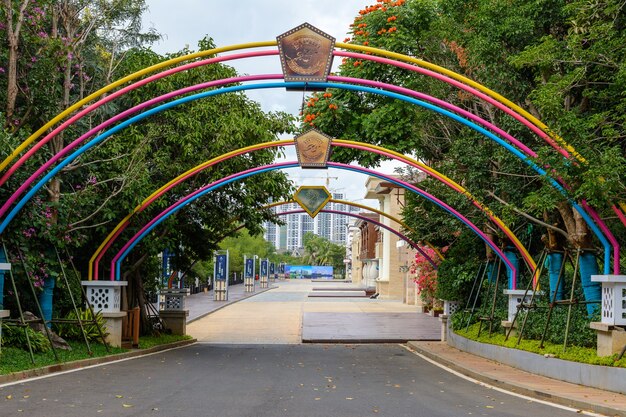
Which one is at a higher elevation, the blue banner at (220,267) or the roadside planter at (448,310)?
the blue banner at (220,267)

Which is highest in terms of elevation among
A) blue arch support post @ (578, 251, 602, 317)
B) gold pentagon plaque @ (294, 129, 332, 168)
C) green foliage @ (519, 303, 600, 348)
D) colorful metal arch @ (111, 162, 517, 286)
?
gold pentagon plaque @ (294, 129, 332, 168)

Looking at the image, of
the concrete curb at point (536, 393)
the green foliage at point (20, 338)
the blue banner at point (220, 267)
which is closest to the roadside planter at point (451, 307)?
the concrete curb at point (536, 393)

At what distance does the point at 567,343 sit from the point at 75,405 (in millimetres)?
9324

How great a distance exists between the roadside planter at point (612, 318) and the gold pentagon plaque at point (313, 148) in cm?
855

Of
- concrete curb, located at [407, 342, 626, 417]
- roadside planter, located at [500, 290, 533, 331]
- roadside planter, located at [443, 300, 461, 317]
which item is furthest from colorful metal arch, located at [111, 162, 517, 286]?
roadside planter, located at [443, 300, 461, 317]

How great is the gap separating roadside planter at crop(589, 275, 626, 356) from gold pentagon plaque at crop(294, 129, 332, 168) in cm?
855

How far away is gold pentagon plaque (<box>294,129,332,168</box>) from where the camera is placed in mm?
20703

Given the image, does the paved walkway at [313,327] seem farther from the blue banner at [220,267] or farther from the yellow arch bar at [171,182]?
the blue banner at [220,267]

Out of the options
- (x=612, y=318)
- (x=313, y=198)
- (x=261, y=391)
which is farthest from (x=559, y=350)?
(x=313, y=198)

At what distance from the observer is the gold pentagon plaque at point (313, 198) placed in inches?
1038

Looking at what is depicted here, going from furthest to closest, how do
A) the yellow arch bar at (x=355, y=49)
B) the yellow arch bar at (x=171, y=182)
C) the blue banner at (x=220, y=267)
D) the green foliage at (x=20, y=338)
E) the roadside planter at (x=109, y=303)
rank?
the blue banner at (x=220, y=267) → the roadside planter at (x=109, y=303) → the yellow arch bar at (x=171, y=182) → the green foliage at (x=20, y=338) → the yellow arch bar at (x=355, y=49)

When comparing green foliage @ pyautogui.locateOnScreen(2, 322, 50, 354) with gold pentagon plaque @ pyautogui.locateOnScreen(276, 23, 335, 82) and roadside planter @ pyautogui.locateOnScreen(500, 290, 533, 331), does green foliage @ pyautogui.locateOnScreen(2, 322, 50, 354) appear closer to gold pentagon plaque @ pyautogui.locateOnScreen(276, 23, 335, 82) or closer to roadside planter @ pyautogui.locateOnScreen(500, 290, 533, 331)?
gold pentagon plaque @ pyautogui.locateOnScreen(276, 23, 335, 82)

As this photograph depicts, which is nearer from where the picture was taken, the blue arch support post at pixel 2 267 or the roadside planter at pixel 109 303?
the blue arch support post at pixel 2 267

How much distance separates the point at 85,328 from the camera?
1994 cm
